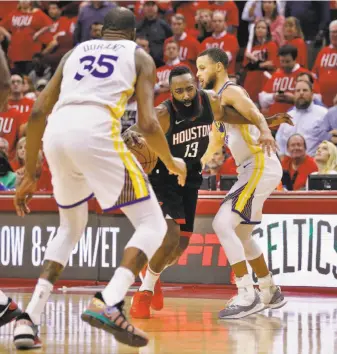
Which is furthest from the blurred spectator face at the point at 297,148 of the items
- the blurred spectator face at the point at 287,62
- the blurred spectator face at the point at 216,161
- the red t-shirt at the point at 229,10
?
the red t-shirt at the point at 229,10

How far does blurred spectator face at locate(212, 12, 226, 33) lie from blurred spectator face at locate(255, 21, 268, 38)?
624 millimetres

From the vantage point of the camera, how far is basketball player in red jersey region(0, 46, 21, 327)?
591 centimetres

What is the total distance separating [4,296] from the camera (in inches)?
242

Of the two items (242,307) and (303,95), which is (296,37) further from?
(242,307)

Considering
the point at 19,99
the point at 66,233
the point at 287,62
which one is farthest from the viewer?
the point at 19,99

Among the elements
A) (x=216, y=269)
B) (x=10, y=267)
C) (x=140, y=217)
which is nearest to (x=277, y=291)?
(x=216, y=269)

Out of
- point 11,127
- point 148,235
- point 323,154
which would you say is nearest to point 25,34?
point 11,127

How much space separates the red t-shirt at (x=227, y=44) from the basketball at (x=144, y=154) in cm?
755

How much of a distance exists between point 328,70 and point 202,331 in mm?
7986

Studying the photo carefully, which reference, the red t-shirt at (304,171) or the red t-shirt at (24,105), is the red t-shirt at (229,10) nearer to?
the red t-shirt at (24,105)

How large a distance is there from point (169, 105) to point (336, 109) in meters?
5.32

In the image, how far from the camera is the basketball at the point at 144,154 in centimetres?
754

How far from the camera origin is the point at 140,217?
5.42 m

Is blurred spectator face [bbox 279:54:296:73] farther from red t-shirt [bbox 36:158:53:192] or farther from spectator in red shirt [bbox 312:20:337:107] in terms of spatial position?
red t-shirt [bbox 36:158:53:192]
